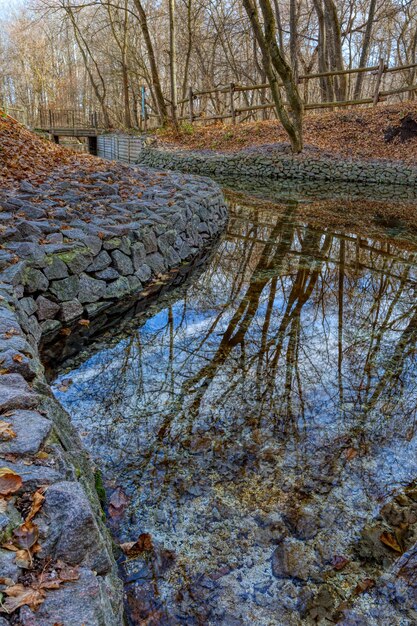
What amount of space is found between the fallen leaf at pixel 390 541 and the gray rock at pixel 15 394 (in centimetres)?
189

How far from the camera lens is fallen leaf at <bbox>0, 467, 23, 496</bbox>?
5.25ft

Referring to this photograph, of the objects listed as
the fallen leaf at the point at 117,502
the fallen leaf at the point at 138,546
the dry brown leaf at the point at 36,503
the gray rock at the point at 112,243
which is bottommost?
the fallen leaf at the point at 138,546

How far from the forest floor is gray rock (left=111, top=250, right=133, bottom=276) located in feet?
37.9

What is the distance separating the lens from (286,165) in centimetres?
1548

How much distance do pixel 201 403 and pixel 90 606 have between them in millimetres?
2232

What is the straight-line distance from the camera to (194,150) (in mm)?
18484

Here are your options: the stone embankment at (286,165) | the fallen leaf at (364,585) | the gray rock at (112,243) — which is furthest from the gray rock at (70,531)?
the stone embankment at (286,165)

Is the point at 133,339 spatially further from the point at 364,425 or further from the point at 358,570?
the point at 358,570

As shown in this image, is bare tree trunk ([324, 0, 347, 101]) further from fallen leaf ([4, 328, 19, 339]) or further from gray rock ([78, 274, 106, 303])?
fallen leaf ([4, 328, 19, 339])

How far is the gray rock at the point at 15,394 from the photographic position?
2.13m

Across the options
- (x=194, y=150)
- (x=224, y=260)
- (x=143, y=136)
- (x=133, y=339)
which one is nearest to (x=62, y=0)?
(x=143, y=136)

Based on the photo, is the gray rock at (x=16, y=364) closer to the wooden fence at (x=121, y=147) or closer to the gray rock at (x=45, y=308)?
the gray rock at (x=45, y=308)

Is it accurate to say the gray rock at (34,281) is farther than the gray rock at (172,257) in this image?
No

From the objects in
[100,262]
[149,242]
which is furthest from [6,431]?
[149,242]
